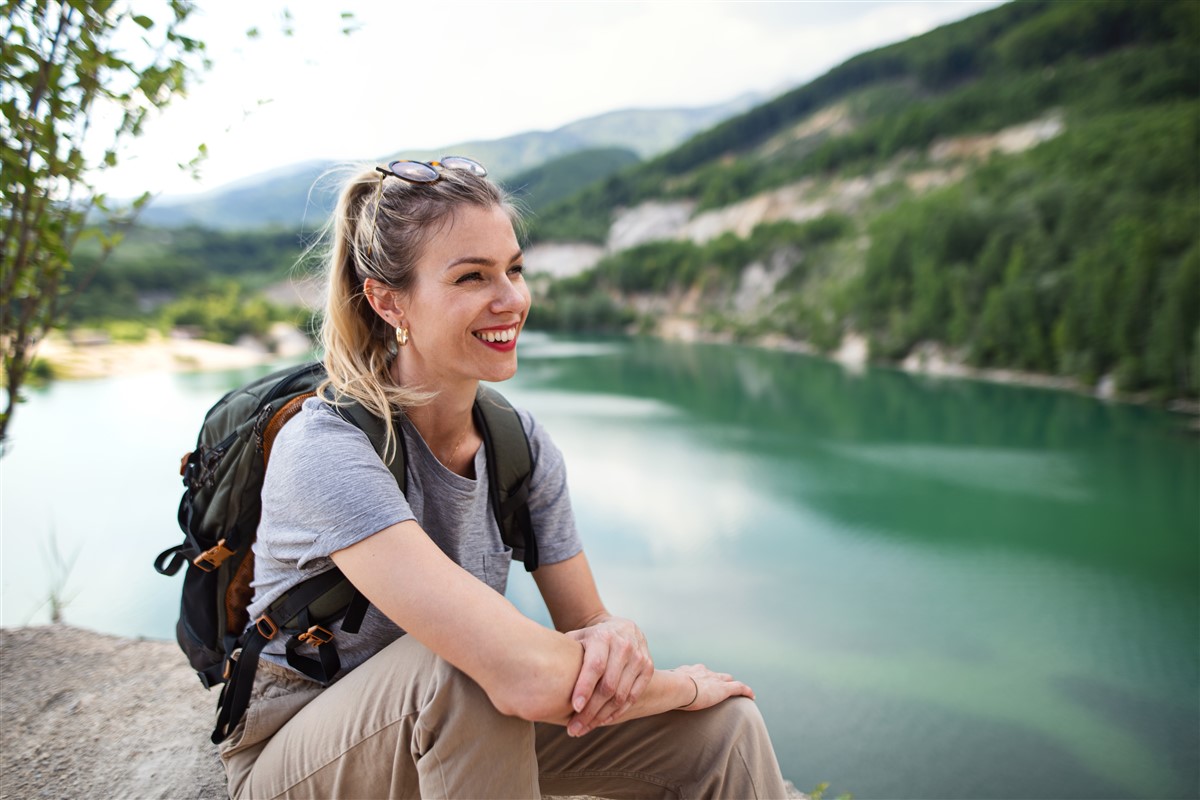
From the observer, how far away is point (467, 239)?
1373mm

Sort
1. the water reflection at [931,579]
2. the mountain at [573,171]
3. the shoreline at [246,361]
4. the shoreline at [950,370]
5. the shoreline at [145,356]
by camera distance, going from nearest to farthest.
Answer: the water reflection at [931,579], the shoreline at [950,370], the shoreline at [246,361], the shoreline at [145,356], the mountain at [573,171]

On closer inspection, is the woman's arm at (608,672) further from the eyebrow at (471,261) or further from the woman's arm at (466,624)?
the eyebrow at (471,261)

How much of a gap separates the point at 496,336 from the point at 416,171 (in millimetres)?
320

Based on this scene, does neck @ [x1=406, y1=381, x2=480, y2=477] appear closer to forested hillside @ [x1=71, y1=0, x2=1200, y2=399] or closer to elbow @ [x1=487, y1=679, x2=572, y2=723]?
elbow @ [x1=487, y1=679, x2=572, y2=723]

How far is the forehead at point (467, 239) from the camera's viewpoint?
53.9 inches

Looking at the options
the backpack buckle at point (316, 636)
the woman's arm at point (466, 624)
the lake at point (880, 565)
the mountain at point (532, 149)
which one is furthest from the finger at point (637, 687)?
the mountain at point (532, 149)

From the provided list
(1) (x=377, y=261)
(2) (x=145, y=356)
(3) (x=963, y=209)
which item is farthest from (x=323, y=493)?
(3) (x=963, y=209)

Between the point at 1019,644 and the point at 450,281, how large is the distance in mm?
5036

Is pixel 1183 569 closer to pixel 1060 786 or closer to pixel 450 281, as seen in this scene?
pixel 1060 786

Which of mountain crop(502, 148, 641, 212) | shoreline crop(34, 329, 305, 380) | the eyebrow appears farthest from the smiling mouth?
mountain crop(502, 148, 641, 212)

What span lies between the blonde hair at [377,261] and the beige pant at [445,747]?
39cm

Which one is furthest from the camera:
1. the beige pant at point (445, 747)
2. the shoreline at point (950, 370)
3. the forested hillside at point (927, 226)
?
the forested hillside at point (927, 226)

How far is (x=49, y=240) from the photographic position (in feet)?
7.38

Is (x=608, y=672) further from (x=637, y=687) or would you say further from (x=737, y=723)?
(x=737, y=723)
